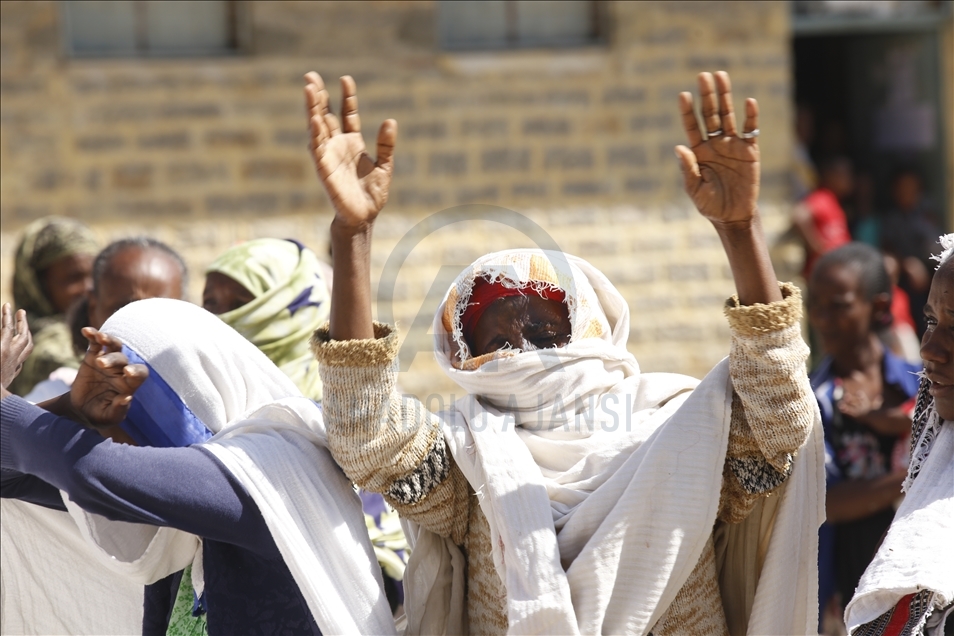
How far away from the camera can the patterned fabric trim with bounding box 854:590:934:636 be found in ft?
6.61

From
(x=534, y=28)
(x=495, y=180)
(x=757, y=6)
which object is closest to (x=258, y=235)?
(x=495, y=180)

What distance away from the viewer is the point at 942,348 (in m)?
2.20

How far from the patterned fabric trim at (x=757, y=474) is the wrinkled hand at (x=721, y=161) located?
1.61 feet

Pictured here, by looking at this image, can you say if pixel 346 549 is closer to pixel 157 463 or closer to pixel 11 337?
pixel 157 463

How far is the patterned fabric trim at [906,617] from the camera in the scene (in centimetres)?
202

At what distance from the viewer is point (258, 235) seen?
671 centimetres

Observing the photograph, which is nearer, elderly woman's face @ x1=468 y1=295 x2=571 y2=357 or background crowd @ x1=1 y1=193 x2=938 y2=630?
elderly woman's face @ x1=468 y1=295 x2=571 y2=357

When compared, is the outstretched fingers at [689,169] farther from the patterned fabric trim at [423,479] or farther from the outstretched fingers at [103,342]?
the outstretched fingers at [103,342]

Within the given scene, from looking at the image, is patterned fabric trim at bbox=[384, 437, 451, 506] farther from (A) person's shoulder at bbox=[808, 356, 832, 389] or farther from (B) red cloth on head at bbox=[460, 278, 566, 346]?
(A) person's shoulder at bbox=[808, 356, 832, 389]

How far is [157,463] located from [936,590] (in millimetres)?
1451

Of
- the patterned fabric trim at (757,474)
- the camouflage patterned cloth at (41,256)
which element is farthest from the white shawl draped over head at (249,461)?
the camouflage patterned cloth at (41,256)

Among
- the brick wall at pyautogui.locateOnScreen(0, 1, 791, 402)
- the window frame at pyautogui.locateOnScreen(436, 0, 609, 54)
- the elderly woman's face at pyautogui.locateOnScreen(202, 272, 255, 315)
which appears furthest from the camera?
the window frame at pyautogui.locateOnScreen(436, 0, 609, 54)

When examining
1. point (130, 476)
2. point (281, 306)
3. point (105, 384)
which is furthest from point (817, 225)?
point (130, 476)

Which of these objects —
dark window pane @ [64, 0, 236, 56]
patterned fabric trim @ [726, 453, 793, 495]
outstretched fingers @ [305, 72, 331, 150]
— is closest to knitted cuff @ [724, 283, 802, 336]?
patterned fabric trim @ [726, 453, 793, 495]
